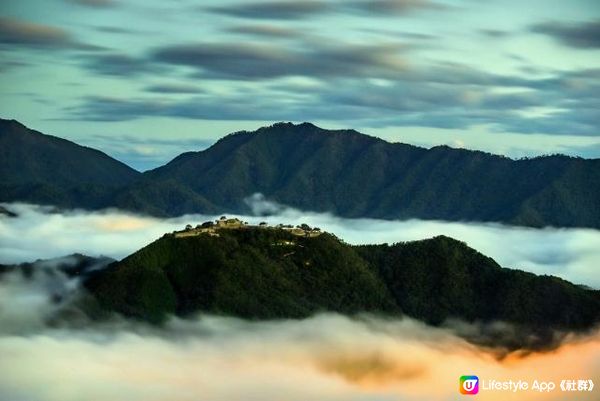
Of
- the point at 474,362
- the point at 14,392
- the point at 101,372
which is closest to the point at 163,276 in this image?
the point at 101,372

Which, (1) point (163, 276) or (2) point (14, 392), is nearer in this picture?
(2) point (14, 392)

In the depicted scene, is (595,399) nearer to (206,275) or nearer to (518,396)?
(518,396)

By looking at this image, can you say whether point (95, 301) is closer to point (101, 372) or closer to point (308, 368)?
point (101, 372)

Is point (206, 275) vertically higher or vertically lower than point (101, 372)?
higher

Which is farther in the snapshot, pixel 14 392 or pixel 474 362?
pixel 474 362

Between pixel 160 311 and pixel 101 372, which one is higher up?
pixel 160 311

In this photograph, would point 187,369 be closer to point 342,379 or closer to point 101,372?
point 101,372

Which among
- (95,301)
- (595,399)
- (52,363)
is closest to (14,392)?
(52,363)
